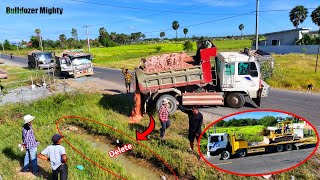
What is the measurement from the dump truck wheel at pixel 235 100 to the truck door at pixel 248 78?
0.38 metres

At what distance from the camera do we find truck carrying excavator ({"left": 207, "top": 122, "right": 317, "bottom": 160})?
3.30 meters

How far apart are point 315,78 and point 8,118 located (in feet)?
61.8

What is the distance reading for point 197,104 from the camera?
11570 millimetres

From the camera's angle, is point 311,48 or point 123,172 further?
point 311,48

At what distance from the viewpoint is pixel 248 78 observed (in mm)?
11555

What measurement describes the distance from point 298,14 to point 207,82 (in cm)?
6836

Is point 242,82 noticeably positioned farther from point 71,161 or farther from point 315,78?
point 315,78

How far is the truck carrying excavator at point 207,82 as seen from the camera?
11148mm

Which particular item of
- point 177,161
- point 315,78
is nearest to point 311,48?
point 315,78

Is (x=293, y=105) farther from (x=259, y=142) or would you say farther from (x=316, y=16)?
(x=316, y=16)

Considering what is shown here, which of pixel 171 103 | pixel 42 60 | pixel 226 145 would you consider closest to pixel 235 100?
pixel 171 103

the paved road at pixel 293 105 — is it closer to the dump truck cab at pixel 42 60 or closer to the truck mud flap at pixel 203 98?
the truck mud flap at pixel 203 98

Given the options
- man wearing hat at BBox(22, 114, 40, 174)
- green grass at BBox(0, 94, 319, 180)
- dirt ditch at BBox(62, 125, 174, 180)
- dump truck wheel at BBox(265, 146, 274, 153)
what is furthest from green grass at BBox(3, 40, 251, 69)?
dump truck wheel at BBox(265, 146, 274, 153)

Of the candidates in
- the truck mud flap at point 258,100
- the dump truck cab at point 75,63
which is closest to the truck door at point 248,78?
the truck mud flap at point 258,100
